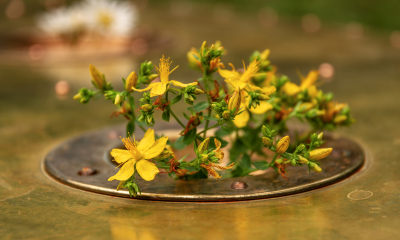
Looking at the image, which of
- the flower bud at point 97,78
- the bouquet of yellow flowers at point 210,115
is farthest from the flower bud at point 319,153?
the flower bud at point 97,78

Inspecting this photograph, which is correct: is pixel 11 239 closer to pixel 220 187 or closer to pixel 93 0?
pixel 220 187

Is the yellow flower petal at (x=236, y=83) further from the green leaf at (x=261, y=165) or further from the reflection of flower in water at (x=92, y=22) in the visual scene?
the reflection of flower in water at (x=92, y=22)

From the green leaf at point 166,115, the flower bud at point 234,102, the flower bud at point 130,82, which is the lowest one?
the green leaf at point 166,115

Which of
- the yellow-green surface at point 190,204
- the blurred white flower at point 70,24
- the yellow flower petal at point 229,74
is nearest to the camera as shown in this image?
the yellow-green surface at point 190,204

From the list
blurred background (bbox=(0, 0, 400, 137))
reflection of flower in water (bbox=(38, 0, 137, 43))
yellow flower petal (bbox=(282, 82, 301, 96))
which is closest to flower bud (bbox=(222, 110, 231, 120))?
yellow flower petal (bbox=(282, 82, 301, 96))

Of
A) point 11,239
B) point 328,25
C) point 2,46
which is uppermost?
point 328,25

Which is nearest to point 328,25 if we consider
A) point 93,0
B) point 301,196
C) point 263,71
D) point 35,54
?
point 93,0

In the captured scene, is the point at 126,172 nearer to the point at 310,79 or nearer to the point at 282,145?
the point at 282,145
